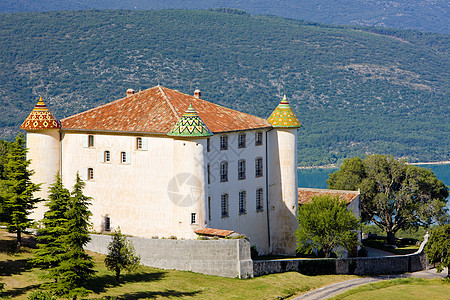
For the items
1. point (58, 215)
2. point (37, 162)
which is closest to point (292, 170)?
point (37, 162)

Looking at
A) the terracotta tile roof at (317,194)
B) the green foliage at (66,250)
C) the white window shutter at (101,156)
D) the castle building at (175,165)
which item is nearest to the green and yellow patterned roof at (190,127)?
the castle building at (175,165)

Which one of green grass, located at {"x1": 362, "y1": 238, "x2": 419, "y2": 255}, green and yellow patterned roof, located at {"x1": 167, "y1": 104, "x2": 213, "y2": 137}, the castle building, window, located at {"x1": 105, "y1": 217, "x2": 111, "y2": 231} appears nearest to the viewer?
green and yellow patterned roof, located at {"x1": 167, "y1": 104, "x2": 213, "y2": 137}

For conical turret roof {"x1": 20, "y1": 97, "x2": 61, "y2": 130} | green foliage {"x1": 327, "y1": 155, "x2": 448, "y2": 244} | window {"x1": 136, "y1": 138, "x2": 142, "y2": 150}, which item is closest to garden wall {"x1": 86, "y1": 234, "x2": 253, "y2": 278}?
window {"x1": 136, "y1": 138, "x2": 142, "y2": 150}

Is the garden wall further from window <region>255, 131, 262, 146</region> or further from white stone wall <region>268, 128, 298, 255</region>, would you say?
window <region>255, 131, 262, 146</region>

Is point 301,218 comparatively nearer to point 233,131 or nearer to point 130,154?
point 233,131

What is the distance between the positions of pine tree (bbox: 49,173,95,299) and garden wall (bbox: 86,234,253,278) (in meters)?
9.48

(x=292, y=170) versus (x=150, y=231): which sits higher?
(x=292, y=170)

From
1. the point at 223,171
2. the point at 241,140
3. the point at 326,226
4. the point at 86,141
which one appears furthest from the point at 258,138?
the point at 86,141

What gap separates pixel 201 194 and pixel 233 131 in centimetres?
685

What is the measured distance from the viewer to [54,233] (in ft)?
148

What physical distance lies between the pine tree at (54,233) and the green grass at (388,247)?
126 ft

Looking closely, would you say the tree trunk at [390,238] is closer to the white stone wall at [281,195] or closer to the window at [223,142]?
the white stone wall at [281,195]

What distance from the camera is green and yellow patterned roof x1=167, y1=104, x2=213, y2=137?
56.3 meters

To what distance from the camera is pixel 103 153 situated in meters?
61.8
